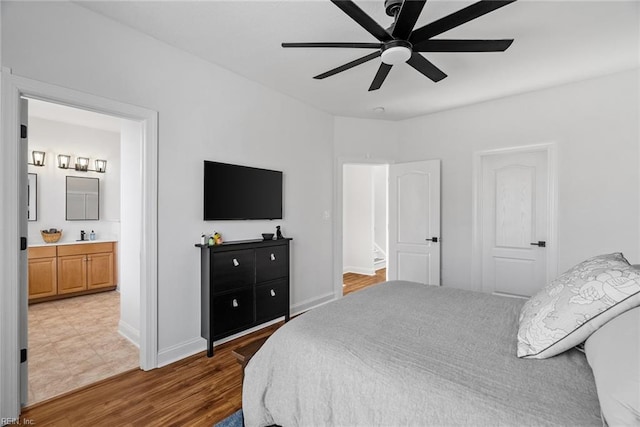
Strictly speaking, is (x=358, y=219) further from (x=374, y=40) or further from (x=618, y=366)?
(x=618, y=366)

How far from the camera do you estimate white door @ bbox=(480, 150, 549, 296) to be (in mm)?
3705

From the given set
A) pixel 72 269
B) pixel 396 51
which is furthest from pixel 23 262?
pixel 72 269

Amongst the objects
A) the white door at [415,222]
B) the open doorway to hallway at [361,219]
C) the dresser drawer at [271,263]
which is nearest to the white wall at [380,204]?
the open doorway to hallway at [361,219]

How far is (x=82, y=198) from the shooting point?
199 inches

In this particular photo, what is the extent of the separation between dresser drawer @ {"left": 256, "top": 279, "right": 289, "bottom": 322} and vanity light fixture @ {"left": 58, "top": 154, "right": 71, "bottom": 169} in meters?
4.02

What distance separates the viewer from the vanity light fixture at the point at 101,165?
5.21 m

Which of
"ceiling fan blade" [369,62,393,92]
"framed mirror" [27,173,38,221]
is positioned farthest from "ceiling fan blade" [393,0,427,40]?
"framed mirror" [27,173,38,221]

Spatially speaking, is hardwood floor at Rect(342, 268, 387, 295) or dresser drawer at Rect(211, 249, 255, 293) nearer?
dresser drawer at Rect(211, 249, 255, 293)

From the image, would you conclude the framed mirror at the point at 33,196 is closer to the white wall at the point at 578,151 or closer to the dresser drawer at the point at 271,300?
the dresser drawer at the point at 271,300

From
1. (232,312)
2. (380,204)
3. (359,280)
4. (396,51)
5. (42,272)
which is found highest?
(396,51)

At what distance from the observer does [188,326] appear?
111 inches

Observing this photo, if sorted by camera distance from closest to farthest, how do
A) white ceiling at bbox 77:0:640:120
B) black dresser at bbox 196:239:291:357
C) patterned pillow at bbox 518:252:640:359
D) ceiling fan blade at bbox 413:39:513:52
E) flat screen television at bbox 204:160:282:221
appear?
patterned pillow at bbox 518:252:640:359 < ceiling fan blade at bbox 413:39:513:52 < white ceiling at bbox 77:0:640:120 < black dresser at bbox 196:239:291:357 < flat screen television at bbox 204:160:282:221

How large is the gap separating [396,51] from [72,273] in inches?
206

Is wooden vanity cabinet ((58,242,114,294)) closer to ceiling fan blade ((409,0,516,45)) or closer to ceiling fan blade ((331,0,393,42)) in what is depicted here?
ceiling fan blade ((331,0,393,42))
